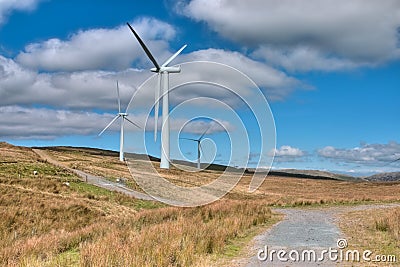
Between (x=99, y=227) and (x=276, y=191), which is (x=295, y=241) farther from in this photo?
(x=276, y=191)

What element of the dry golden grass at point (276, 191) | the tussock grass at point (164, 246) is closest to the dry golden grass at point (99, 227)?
the tussock grass at point (164, 246)

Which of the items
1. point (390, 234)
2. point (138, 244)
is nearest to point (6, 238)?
point (138, 244)

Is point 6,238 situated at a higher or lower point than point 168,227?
lower

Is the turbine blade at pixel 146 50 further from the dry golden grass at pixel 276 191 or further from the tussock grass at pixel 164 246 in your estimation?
the tussock grass at pixel 164 246

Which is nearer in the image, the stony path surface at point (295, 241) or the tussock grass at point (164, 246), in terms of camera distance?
the tussock grass at point (164, 246)

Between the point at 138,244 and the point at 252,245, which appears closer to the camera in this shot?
the point at 138,244

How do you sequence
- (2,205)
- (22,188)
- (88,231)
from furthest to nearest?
(22,188)
(2,205)
(88,231)

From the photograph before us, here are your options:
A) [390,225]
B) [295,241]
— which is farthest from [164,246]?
[390,225]

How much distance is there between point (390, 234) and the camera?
59.2 ft

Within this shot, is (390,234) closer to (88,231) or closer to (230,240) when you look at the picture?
(230,240)

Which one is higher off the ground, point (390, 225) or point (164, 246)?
point (390, 225)

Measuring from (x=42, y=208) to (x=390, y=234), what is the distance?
73.2 feet

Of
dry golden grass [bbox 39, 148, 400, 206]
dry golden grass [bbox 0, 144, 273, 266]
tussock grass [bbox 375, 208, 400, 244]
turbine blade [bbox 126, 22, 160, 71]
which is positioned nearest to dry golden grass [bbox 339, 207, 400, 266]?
tussock grass [bbox 375, 208, 400, 244]

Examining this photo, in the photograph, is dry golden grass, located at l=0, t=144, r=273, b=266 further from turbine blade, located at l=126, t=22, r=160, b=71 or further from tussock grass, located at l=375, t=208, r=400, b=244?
turbine blade, located at l=126, t=22, r=160, b=71
